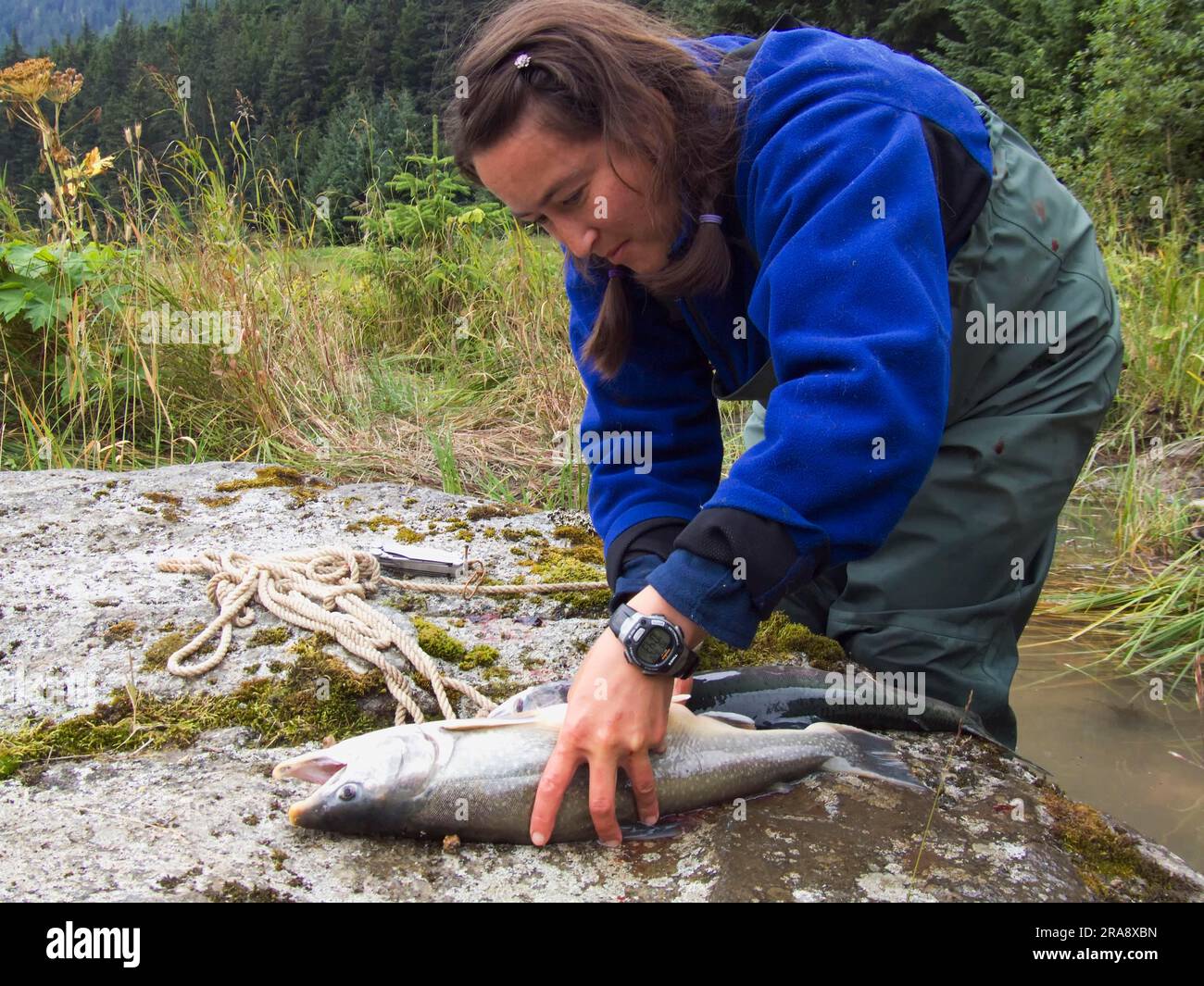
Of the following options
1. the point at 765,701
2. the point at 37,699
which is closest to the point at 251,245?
the point at 37,699

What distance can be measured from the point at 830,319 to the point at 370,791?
1381 mm

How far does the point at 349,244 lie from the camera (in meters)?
8.70

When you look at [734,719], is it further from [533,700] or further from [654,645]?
[654,645]

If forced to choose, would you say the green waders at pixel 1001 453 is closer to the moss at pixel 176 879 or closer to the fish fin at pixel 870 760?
the fish fin at pixel 870 760

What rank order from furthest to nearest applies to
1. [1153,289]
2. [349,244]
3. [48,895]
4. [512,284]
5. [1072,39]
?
[1072,39], [349,244], [512,284], [1153,289], [48,895]

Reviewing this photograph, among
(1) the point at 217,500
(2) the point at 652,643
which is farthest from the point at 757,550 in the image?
(1) the point at 217,500

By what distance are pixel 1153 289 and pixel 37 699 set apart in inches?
270

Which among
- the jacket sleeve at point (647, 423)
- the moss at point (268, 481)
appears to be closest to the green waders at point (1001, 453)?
A: the jacket sleeve at point (647, 423)

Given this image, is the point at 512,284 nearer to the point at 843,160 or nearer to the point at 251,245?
the point at 251,245

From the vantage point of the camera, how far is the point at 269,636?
120 inches

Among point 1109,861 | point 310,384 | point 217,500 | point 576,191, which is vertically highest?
point 576,191

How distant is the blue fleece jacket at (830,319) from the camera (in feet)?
6.58

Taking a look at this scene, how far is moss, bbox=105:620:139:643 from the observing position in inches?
120

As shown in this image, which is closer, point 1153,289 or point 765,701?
point 765,701
